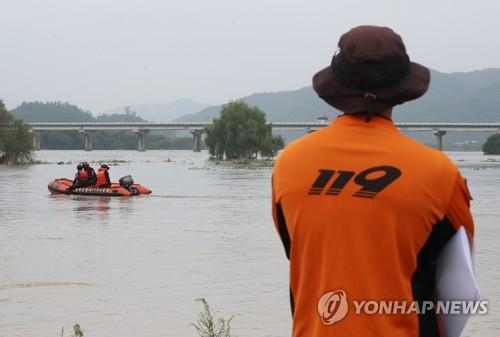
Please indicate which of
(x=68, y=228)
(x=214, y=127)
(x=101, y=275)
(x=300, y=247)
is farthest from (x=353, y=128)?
(x=214, y=127)

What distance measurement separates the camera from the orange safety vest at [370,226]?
2873 millimetres

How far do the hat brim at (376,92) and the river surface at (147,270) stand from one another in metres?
8.73

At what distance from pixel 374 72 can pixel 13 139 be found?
84.3 m

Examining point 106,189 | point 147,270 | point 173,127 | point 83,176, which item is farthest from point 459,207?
point 173,127

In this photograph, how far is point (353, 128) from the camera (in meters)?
3.03

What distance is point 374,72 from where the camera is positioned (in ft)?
9.87

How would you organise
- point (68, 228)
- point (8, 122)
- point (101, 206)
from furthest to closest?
point (8, 122), point (101, 206), point (68, 228)

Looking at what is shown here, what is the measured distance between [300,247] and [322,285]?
151 mm

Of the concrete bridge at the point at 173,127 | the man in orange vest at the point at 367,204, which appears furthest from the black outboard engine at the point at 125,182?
the concrete bridge at the point at 173,127

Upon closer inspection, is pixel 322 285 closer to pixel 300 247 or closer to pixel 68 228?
pixel 300 247

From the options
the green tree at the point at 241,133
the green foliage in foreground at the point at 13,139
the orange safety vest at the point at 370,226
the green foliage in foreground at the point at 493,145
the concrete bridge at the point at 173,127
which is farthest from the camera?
the green foliage in foreground at the point at 493,145

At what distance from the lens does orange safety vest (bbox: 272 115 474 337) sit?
113 inches

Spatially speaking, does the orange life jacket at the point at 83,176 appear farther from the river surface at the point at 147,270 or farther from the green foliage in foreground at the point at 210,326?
the green foliage in foreground at the point at 210,326

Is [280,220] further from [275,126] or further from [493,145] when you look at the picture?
[493,145]
